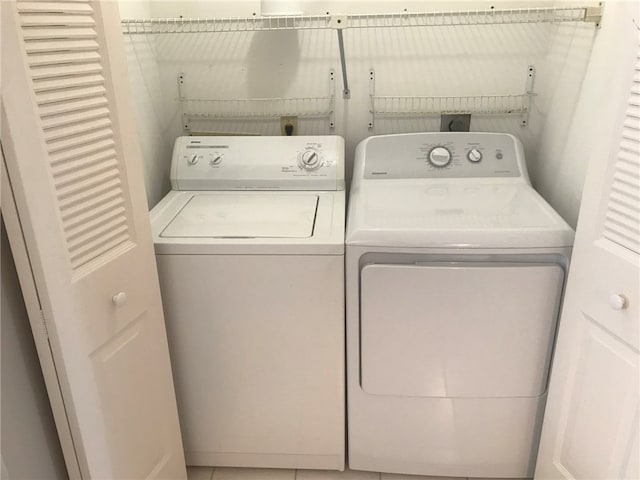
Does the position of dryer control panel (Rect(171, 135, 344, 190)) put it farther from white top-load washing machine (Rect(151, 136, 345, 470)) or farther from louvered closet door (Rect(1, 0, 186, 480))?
louvered closet door (Rect(1, 0, 186, 480))

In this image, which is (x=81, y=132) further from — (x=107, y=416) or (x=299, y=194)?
(x=299, y=194)

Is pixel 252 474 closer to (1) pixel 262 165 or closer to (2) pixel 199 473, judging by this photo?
(2) pixel 199 473

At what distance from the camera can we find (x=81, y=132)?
1.18 m

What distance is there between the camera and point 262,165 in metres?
1.99

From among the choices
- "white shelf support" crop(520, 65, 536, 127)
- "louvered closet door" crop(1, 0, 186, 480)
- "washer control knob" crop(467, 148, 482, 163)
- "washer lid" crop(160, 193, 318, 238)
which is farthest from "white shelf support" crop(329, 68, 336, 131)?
"louvered closet door" crop(1, 0, 186, 480)

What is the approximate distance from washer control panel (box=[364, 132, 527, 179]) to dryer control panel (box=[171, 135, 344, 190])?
144 millimetres

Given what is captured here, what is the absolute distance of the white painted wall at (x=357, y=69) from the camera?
201cm

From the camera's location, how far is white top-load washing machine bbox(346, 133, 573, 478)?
153 cm

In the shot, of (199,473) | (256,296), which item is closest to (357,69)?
(256,296)

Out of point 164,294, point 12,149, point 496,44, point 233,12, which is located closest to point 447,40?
point 496,44

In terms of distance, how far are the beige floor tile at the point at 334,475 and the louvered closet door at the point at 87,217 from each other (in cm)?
61

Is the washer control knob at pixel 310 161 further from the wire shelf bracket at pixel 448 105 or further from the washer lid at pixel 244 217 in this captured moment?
the wire shelf bracket at pixel 448 105

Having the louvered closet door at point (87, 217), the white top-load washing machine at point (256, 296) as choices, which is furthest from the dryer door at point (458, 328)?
the louvered closet door at point (87, 217)

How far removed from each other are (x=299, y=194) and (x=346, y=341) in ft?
1.87
